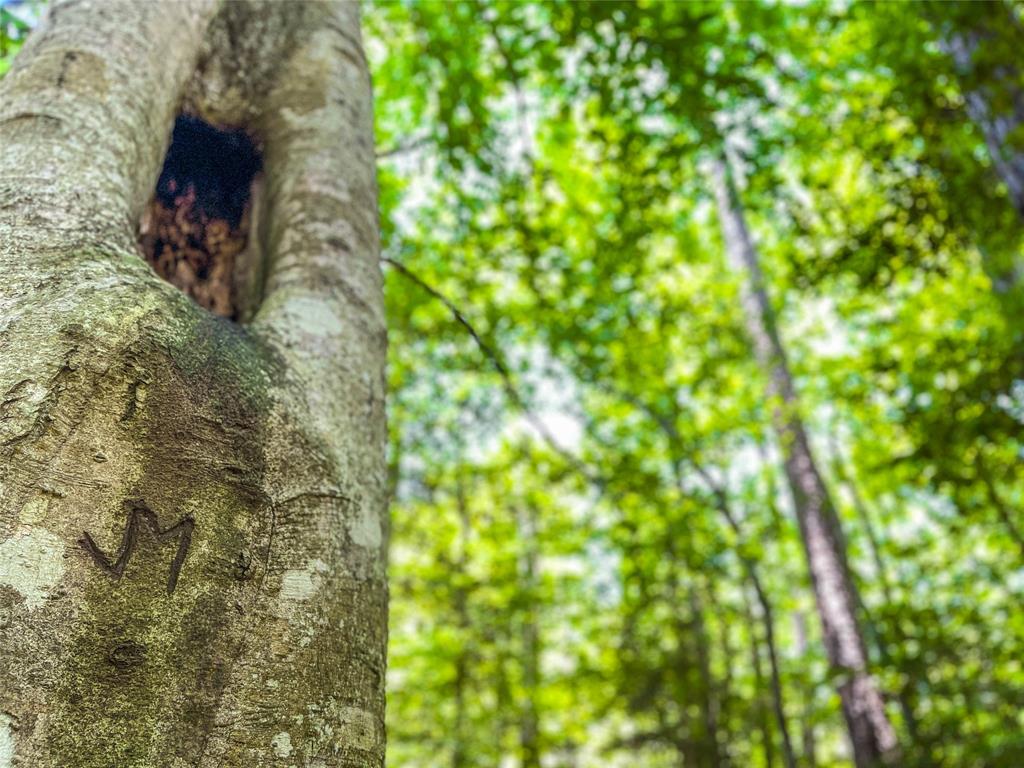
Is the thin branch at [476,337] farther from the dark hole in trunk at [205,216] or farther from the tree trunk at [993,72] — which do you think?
the tree trunk at [993,72]

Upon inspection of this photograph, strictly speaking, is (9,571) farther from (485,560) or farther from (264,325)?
(485,560)

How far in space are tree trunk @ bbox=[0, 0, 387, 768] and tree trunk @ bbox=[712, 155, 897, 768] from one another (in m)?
4.65

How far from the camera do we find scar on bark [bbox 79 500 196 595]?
844mm

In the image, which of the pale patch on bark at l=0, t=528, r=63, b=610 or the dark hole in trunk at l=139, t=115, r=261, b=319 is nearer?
the pale patch on bark at l=0, t=528, r=63, b=610

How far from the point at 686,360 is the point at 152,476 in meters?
7.72

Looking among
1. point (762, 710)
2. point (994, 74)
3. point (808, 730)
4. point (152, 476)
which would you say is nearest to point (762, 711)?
point (762, 710)

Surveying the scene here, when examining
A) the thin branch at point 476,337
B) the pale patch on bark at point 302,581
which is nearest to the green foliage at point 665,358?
the thin branch at point 476,337

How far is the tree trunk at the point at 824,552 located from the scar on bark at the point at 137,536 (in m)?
5.02

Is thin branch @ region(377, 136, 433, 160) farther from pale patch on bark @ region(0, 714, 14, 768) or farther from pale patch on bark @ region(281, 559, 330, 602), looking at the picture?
pale patch on bark @ region(0, 714, 14, 768)

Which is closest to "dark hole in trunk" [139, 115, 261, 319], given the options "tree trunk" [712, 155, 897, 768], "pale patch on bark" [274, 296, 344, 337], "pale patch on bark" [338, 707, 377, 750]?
"pale patch on bark" [274, 296, 344, 337]

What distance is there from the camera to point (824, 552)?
21.3 feet

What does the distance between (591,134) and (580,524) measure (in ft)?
17.4

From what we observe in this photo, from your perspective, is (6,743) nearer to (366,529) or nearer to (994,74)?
(366,529)

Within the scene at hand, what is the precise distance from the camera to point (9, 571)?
2.53ft
